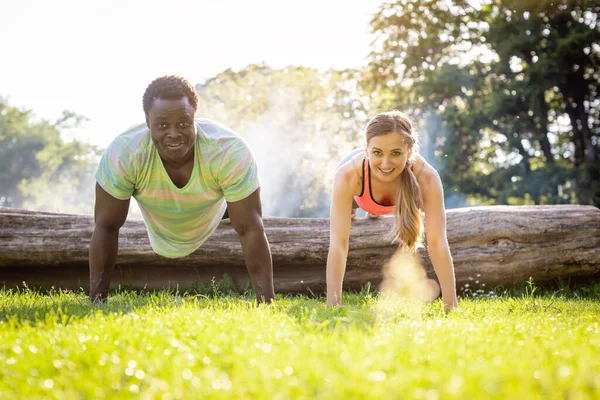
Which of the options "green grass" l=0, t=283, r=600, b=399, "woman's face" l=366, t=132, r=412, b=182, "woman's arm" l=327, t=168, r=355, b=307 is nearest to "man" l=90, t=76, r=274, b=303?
"woman's arm" l=327, t=168, r=355, b=307

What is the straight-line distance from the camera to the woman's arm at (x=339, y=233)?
18.8 feet

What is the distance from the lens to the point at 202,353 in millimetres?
3098

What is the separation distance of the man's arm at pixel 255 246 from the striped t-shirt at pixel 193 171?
0.11 m

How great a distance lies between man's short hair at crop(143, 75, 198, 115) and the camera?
18.6 ft

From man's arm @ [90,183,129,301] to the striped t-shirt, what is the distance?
0.12 metres

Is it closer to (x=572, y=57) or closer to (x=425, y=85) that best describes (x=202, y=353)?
(x=572, y=57)

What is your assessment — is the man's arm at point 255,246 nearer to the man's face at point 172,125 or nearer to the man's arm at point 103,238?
the man's face at point 172,125

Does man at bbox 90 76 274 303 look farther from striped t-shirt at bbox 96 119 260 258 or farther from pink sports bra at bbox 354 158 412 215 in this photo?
pink sports bra at bbox 354 158 412 215

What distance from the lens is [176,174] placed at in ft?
19.9

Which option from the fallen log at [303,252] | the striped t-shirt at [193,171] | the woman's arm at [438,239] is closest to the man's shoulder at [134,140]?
the striped t-shirt at [193,171]

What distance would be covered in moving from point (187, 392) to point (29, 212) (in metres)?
7.32

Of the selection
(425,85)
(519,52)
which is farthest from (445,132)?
(519,52)

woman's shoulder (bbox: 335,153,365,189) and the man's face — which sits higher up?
the man's face

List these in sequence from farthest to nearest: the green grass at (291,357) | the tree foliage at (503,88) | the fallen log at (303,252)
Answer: the tree foliage at (503,88) < the fallen log at (303,252) < the green grass at (291,357)
